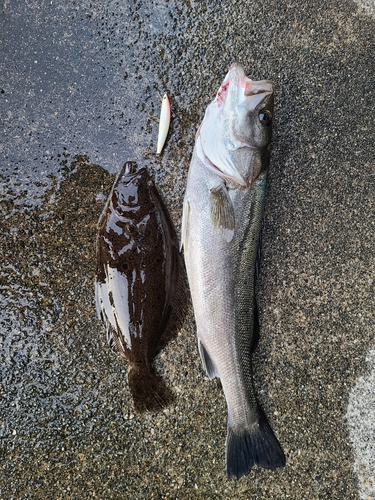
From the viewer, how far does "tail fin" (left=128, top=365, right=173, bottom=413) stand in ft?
8.98

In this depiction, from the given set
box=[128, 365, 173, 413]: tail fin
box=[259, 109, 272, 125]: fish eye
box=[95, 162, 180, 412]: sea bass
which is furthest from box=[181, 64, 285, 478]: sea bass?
box=[128, 365, 173, 413]: tail fin

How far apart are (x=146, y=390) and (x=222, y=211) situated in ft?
4.59

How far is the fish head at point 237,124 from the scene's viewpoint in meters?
2.50

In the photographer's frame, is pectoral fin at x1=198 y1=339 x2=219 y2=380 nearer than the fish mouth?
No

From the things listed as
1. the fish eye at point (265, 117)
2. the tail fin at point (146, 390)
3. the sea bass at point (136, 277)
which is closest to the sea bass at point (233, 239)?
the fish eye at point (265, 117)

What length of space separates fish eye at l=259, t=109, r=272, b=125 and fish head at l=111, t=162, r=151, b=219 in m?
0.91

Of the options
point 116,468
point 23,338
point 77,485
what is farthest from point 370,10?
point 77,485

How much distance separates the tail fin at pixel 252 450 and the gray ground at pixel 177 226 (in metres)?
0.24

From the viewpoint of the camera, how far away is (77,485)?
2.69 metres

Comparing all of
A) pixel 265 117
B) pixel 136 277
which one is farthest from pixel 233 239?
pixel 265 117

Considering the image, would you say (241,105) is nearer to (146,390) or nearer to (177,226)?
(177,226)

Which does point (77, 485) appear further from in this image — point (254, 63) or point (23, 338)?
point (254, 63)

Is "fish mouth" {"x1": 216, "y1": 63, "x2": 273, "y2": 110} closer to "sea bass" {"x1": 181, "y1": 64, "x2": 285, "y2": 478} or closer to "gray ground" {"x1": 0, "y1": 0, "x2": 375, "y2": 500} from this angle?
"sea bass" {"x1": 181, "y1": 64, "x2": 285, "y2": 478}

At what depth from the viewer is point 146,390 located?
9.00ft
